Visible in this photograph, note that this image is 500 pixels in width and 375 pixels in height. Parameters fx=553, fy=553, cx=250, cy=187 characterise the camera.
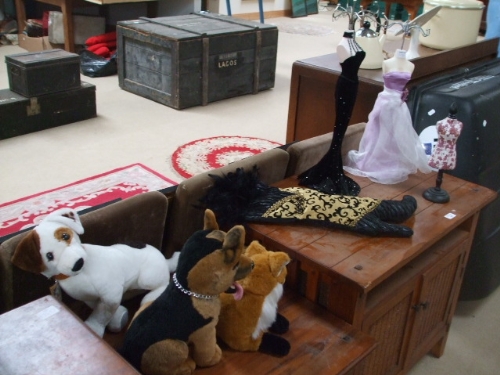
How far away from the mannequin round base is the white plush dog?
0.81m

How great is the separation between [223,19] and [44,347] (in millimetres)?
3825

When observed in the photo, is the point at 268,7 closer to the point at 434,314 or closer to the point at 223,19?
the point at 223,19

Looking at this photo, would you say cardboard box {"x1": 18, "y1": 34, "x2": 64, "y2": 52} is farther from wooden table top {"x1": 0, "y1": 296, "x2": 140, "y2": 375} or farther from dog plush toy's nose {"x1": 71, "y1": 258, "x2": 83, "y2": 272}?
wooden table top {"x1": 0, "y1": 296, "x2": 140, "y2": 375}

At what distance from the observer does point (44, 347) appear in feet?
3.07

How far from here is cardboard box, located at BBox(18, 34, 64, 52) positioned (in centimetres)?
498

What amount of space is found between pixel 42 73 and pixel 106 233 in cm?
242

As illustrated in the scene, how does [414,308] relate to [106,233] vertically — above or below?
below

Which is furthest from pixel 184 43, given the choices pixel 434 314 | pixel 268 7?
pixel 268 7

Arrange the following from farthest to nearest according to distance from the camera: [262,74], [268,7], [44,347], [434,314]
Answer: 1. [268,7]
2. [262,74]
3. [434,314]
4. [44,347]

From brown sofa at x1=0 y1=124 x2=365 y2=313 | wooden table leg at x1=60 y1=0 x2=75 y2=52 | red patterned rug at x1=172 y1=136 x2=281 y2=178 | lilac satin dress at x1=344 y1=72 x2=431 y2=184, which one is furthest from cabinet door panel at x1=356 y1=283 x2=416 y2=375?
wooden table leg at x1=60 y1=0 x2=75 y2=52

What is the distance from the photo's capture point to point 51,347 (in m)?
0.94

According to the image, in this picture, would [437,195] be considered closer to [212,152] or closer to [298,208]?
[298,208]

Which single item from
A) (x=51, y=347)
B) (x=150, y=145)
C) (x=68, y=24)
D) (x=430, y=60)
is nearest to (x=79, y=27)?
(x=68, y=24)

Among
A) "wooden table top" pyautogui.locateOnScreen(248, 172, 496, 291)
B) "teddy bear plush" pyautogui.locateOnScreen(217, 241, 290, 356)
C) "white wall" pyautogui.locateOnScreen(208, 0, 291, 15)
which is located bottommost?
"white wall" pyautogui.locateOnScreen(208, 0, 291, 15)
